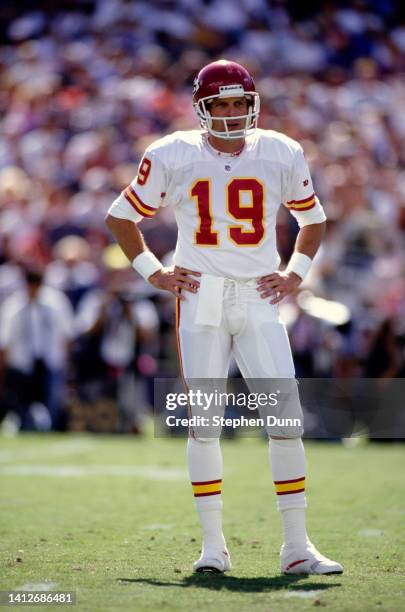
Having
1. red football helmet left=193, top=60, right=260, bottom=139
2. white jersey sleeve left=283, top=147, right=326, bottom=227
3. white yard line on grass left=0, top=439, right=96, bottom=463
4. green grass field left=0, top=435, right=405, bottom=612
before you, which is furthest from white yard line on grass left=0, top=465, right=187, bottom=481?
red football helmet left=193, top=60, right=260, bottom=139

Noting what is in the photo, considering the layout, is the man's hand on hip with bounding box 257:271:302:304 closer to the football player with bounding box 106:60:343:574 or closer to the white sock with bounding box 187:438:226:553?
the football player with bounding box 106:60:343:574

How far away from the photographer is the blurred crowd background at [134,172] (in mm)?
10828

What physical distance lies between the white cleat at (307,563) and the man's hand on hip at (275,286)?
98 cm

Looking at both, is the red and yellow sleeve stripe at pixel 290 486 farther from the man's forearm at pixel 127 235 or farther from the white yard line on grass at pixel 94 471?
the white yard line on grass at pixel 94 471

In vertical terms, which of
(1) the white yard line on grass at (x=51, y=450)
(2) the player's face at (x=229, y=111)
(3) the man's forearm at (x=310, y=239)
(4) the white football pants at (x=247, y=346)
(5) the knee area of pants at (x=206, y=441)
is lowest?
(1) the white yard line on grass at (x=51, y=450)

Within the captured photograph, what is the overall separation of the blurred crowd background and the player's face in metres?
5.42

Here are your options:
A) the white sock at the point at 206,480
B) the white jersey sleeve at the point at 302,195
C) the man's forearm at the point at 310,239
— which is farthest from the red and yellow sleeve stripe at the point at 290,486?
the white jersey sleeve at the point at 302,195

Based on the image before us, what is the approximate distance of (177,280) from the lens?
493cm

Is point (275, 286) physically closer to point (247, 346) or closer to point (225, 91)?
point (247, 346)

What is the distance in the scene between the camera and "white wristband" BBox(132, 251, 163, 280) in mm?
5020

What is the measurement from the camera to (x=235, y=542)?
18.2 feet

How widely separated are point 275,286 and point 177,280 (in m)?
0.39

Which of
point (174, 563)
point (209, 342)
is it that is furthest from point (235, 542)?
point (209, 342)

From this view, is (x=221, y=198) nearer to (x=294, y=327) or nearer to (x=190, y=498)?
(x=190, y=498)
